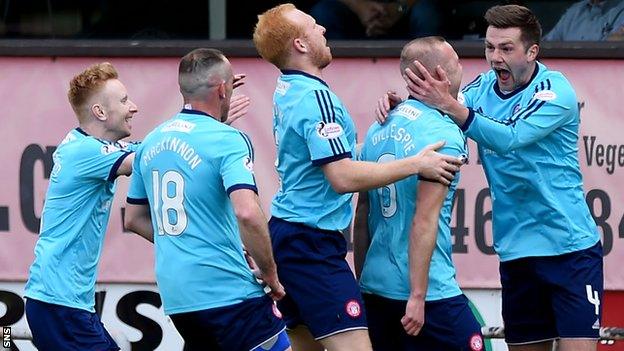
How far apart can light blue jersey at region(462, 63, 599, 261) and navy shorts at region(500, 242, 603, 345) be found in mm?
58

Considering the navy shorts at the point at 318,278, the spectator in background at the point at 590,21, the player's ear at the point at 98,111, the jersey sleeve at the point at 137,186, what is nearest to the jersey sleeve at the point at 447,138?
the navy shorts at the point at 318,278

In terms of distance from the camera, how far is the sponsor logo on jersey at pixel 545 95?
21.5 ft

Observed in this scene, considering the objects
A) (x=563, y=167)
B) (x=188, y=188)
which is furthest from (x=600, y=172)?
(x=188, y=188)

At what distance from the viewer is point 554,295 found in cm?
676

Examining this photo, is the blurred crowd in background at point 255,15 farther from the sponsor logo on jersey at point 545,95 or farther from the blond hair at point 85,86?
the blond hair at point 85,86

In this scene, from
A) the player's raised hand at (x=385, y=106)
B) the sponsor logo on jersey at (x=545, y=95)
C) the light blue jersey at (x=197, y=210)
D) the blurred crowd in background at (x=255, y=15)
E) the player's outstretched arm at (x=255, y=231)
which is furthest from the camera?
the blurred crowd in background at (x=255, y=15)

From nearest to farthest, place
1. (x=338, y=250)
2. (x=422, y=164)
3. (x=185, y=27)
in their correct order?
(x=422, y=164) → (x=338, y=250) → (x=185, y=27)

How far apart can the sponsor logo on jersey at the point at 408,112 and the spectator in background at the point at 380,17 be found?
3043 mm

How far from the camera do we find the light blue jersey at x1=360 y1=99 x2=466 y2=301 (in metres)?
6.05

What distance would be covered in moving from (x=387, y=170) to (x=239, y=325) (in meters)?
0.86

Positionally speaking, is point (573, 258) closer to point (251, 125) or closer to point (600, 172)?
point (600, 172)

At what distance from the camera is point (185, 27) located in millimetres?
9766

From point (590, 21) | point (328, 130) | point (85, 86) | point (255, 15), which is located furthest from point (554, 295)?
point (255, 15)

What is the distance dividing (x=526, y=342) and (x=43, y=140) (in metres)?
2.99
